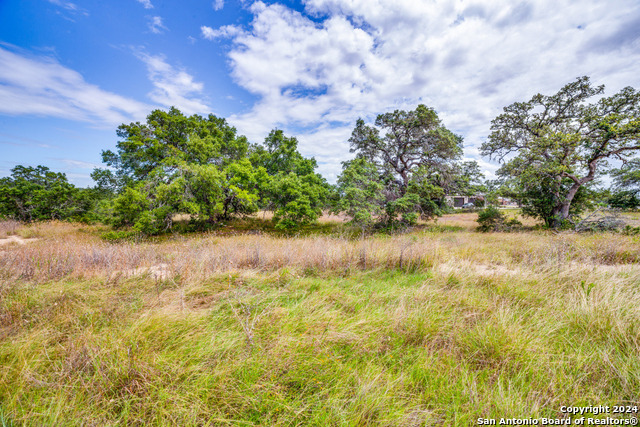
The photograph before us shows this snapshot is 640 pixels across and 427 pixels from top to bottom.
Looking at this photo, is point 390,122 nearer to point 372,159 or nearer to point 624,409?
point 372,159

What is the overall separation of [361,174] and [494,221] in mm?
10362

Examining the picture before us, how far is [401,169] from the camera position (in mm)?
16859

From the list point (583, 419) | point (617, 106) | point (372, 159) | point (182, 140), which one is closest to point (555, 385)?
point (583, 419)

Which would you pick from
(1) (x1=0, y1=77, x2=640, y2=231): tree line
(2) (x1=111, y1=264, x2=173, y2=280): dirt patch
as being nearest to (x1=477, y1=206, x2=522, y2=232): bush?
(1) (x1=0, y1=77, x2=640, y2=231): tree line

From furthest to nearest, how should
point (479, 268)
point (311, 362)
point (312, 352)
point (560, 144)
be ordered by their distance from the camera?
1. point (560, 144)
2. point (479, 268)
3. point (312, 352)
4. point (311, 362)

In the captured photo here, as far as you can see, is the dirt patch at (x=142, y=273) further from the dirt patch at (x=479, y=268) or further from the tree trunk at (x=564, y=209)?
the tree trunk at (x=564, y=209)

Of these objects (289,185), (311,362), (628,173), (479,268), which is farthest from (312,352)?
(628,173)

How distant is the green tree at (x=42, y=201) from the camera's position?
53.0 ft

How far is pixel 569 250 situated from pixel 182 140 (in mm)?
21864

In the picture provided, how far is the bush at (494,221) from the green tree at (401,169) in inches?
127

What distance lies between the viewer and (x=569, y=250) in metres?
6.36

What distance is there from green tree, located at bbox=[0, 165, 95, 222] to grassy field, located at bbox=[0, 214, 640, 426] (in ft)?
61.8

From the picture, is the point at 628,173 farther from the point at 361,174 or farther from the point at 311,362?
the point at 311,362

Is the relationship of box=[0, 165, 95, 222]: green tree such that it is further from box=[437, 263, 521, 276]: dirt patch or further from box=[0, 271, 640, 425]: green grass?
box=[437, 263, 521, 276]: dirt patch
